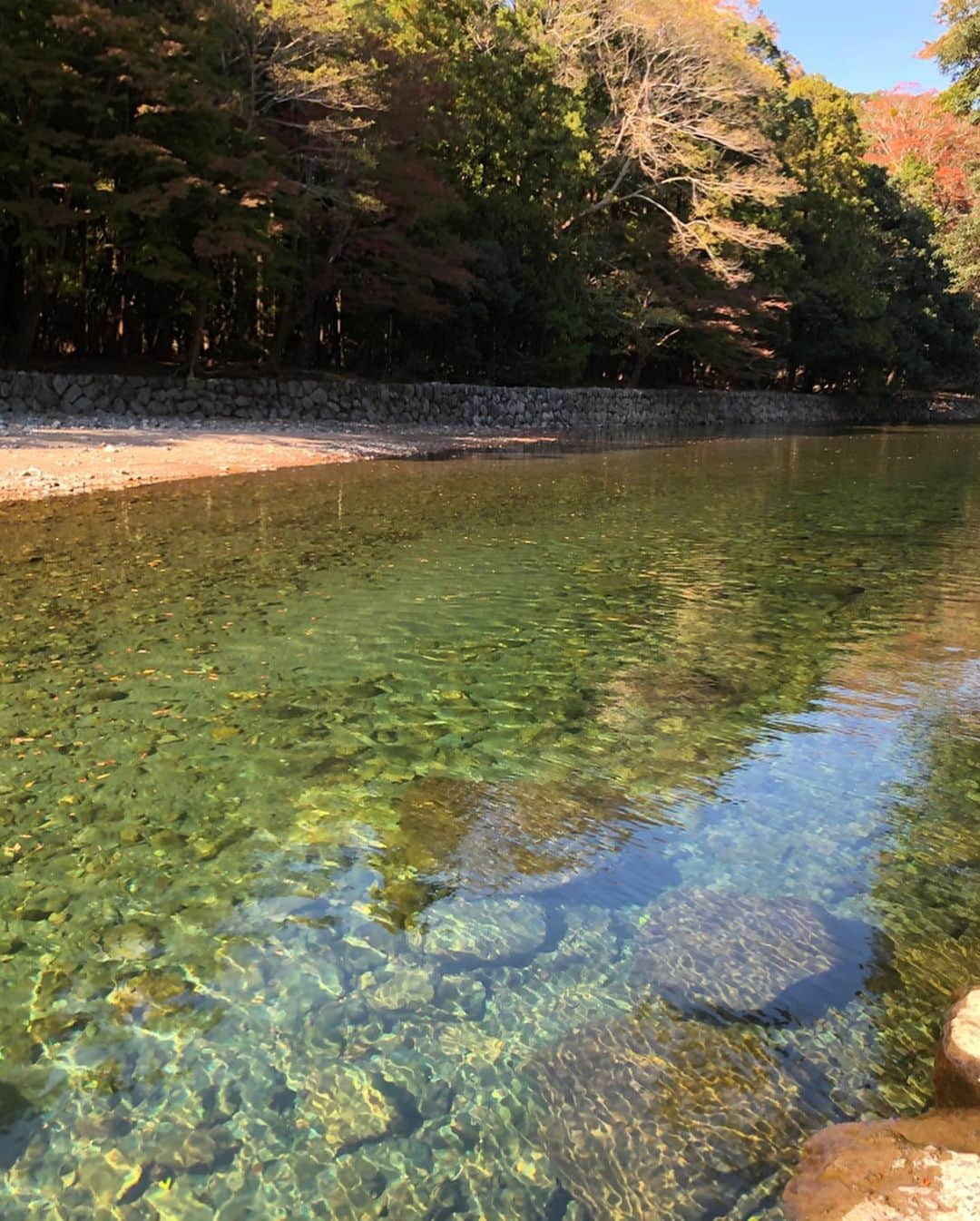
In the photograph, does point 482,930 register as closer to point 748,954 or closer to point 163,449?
point 748,954

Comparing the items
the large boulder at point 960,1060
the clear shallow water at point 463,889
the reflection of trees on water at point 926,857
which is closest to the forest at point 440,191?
the clear shallow water at point 463,889

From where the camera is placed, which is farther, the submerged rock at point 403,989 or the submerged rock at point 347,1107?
the submerged rock at point 403,989

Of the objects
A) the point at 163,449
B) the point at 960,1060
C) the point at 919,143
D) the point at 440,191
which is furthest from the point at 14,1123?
the point at 919,143

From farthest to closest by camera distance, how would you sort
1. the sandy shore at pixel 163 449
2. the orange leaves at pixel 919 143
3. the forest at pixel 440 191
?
the orange leaves at pixel 919 143
the forest at pixel 440 191
the sandy shore at pixel 163 449

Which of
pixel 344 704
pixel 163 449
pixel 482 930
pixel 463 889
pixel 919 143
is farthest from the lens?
pixel 919 143

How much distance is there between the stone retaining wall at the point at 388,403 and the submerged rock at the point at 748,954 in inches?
625

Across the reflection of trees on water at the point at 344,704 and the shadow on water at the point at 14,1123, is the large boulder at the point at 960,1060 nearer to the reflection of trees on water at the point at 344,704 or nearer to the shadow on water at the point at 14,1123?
the reflection of trees on water at the point at 344,704

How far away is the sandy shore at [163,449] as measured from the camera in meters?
11.7

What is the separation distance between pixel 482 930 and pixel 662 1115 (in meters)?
0.86

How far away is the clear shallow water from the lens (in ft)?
→ 6.95

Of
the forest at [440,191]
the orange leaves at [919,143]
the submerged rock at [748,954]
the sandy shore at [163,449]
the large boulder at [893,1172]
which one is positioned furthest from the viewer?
the orange leaves at [919,143]

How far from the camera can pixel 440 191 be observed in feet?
67.5

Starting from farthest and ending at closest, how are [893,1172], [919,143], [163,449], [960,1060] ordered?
[919,143]
[163,449]
[960,1060]
[893,1172]

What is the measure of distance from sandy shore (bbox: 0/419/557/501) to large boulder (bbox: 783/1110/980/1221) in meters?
10.4
